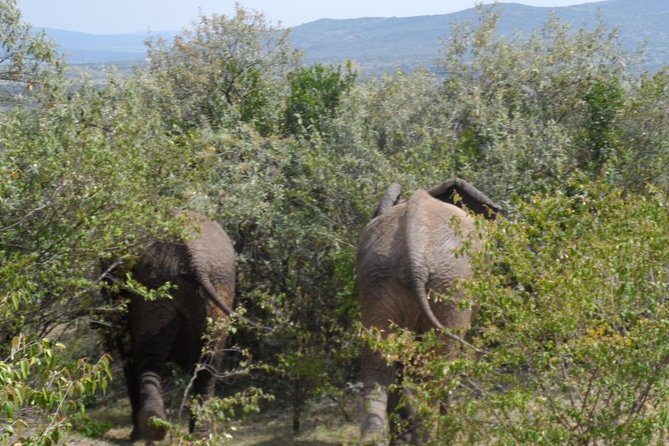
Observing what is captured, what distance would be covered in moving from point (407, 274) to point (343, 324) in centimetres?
407

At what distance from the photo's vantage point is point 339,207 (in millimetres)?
13055

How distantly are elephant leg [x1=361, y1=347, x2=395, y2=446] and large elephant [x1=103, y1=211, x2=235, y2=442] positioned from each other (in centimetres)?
182

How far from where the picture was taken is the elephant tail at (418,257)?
897cm

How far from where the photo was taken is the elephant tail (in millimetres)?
8969

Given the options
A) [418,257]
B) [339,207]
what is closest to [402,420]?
[418,257]

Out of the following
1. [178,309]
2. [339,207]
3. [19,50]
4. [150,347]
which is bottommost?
[150,347]

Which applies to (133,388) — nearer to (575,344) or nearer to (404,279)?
(404,279)

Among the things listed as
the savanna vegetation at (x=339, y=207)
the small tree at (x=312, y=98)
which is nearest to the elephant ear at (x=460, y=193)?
the savanna vegetation at (x=339, y=207)

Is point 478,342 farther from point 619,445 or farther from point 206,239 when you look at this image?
point 206,239

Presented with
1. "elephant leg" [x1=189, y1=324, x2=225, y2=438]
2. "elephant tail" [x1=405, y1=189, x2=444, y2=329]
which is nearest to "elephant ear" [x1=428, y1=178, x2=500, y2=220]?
"elephant tail" [x1=405, y1=189, x2=444, y2=329]

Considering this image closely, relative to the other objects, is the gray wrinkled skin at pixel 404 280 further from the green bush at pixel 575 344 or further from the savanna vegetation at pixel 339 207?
the green bush at pixel 575 344

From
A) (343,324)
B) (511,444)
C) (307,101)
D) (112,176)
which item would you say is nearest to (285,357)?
(343,324)

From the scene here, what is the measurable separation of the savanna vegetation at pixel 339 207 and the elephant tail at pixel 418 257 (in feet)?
1.25

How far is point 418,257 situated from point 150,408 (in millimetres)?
3478
